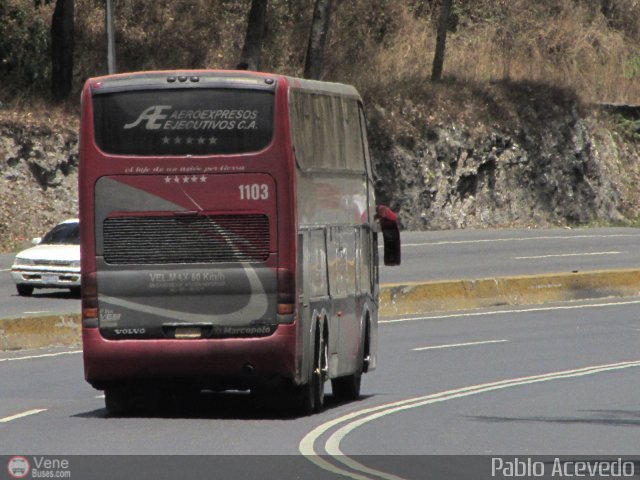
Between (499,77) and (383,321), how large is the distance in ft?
93.3

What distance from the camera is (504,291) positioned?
1121 inches

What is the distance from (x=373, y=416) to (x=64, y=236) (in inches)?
634

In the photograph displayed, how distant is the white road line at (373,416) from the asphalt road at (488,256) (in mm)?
10199

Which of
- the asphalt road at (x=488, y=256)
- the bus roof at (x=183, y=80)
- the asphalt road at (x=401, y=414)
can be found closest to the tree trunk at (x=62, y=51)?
the asphalt road at (x=488, y=256)

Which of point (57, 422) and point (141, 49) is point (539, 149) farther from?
point (57, 422)

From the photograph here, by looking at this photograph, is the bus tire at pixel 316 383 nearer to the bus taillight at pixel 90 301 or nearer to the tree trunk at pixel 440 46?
the bus taillight at pixel 90 301

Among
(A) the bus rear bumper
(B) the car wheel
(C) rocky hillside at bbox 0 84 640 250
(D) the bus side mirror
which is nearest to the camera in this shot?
(A) the bus rear bumper

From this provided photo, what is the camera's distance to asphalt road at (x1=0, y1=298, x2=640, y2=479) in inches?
464

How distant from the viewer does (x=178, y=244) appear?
47.0 feet

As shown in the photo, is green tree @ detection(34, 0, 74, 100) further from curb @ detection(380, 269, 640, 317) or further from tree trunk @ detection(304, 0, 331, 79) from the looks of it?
curb @ detection(380, 269, 640, 317)

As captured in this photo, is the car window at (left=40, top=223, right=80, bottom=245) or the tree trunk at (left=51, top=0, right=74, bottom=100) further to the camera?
the tree trunk at (left=51, top=0, right=74, bottom=100)

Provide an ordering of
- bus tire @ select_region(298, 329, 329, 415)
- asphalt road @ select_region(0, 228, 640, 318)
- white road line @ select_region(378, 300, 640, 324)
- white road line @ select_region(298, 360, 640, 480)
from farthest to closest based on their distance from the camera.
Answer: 1. asphalt road @ select_region(0, 228, 640, 318)
2. white road line @ select_region(378, 300, 640, 324)
3. bus tire @ select_region(298, 329, 329, 415)
4. white road line @ select_region(298, 360, 640, 480)

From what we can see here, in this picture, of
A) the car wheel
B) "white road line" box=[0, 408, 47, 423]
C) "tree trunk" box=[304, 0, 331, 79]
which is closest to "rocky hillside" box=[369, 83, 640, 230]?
"tree trunk" box=[304, 0, 331, 79]
